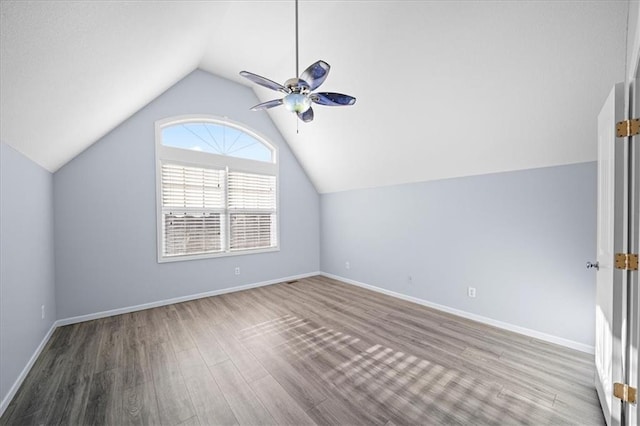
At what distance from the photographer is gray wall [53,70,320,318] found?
308 centimetres

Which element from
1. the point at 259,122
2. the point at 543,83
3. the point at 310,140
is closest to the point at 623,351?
the point at 543,83

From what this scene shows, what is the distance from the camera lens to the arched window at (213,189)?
12.5ft

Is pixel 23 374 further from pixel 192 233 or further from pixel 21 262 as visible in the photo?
pixel 192 233

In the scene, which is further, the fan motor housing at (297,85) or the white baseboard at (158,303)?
the white baseboard at (158,303)

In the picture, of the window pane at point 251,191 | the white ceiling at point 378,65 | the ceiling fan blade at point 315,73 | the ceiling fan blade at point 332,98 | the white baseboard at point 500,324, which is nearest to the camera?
the white ceiling at point 378,65

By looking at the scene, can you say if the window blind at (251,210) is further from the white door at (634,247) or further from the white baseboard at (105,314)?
the white door at (634,247)

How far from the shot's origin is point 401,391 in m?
1.83

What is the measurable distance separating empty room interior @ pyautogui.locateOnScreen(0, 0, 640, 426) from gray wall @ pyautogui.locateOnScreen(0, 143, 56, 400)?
29mm

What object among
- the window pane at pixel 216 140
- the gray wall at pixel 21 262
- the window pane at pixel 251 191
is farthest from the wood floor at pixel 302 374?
the window pane at pixel 216 140

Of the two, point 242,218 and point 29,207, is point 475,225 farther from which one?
point 29,207

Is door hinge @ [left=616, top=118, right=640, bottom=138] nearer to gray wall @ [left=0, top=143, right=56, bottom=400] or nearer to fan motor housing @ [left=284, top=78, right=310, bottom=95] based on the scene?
fan motor housing @ [left=284, top=78, right=310, bottom=95]

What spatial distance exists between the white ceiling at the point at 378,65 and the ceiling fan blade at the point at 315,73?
3.58ft

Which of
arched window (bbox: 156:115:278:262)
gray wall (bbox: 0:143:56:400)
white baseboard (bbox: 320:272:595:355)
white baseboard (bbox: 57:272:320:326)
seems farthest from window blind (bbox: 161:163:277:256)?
white baseboard (bbox: 320:272:595:355)

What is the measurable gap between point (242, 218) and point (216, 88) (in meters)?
2.29
